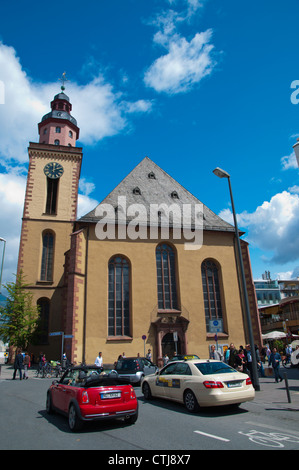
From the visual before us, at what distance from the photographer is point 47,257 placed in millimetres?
30234

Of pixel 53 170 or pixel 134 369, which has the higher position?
pixel 53 170

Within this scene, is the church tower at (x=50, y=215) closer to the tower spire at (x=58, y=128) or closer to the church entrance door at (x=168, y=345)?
the tower spire at (x=58, y=128)

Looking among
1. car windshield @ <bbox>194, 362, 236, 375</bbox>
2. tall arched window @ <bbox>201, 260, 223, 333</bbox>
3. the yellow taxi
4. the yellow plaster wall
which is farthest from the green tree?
car windshield @ <bbox>194, 362, 236, 375</bbox>

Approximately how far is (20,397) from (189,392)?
653cm

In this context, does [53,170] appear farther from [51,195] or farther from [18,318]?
[18,318]

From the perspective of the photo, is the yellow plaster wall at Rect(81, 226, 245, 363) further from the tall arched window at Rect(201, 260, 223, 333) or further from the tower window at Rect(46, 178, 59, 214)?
the tower window at Rect(46, 178, 59, 214)

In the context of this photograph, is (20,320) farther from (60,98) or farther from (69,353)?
(60,98)

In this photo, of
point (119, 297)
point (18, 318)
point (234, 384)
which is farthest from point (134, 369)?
point (18, 318)

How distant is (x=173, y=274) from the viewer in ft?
84.9

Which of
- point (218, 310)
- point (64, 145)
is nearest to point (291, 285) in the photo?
point (218, 310)

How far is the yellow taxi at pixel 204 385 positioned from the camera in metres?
7.55

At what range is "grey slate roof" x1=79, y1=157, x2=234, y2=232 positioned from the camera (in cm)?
2760

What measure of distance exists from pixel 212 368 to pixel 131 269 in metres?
16.7

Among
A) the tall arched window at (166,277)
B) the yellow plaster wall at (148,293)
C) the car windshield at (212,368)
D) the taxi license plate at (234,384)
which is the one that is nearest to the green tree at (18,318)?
the yellow plaster wall at (148,293)
